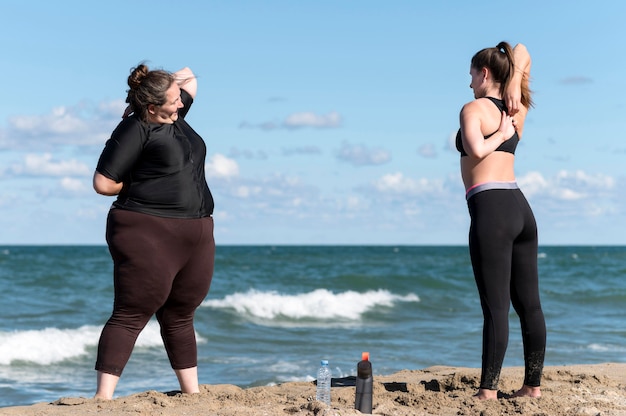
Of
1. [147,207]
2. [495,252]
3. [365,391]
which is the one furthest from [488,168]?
[147,207]

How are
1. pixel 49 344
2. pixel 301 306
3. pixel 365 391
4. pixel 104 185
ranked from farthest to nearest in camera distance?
pixel 301 306 → pixel 49 344 → pixel 365 391 → pixel 104 185

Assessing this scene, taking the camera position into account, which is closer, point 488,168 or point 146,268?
point 146,268

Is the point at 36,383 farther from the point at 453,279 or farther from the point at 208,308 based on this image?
the point at 453,279

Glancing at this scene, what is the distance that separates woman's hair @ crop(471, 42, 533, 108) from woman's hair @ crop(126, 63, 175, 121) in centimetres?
161

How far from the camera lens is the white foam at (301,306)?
15992mm

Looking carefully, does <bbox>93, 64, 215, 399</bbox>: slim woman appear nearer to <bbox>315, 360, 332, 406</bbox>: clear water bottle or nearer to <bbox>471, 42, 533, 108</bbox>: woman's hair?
<bbox>315, 360, 332, 406</bbox>: clear water bottle

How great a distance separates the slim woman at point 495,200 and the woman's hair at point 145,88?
4.98 feet

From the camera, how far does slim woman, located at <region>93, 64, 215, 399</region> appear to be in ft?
12.9

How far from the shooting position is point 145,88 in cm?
396

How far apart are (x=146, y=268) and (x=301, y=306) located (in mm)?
13615

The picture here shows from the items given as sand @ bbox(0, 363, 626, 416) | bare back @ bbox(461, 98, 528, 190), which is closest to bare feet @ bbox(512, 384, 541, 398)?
sand @ bbox(0, 363, 626, 416)

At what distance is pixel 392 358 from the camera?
9406 millimetres

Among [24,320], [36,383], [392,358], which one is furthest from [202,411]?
[24,320]

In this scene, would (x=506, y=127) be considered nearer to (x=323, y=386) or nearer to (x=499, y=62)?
(x=499, y=62)
